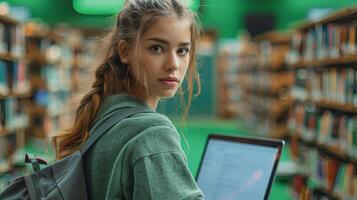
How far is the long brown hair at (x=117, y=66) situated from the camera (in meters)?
1.31

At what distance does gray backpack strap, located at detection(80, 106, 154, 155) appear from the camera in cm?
120

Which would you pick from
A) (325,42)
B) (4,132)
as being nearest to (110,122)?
(325,42)

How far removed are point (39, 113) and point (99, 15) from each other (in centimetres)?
801

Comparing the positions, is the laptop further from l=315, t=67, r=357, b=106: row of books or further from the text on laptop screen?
l=315, t=67, r=357, b=106: row of books

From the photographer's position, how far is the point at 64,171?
116cm

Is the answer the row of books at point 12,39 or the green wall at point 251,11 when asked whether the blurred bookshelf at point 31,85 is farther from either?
the green wall at point 251,11

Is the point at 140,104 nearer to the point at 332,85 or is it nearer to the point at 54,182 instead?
the point at 54,182

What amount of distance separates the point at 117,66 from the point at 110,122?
9.7 inches

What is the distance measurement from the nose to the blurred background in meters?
0.26

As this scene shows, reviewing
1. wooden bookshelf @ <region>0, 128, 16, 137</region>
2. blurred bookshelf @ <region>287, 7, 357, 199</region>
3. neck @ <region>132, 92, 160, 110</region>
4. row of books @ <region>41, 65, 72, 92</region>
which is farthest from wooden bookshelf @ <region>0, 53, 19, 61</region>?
neck @ <region>132, 92, 160, 110</region>

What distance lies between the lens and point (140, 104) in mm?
1266

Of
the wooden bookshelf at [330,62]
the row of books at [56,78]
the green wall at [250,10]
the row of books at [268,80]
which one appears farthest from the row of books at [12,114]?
the green wall at [250,10]

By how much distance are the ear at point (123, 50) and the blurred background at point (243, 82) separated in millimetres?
149

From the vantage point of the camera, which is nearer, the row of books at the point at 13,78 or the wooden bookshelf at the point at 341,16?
the wooden bookshelf at the point at 341,16
